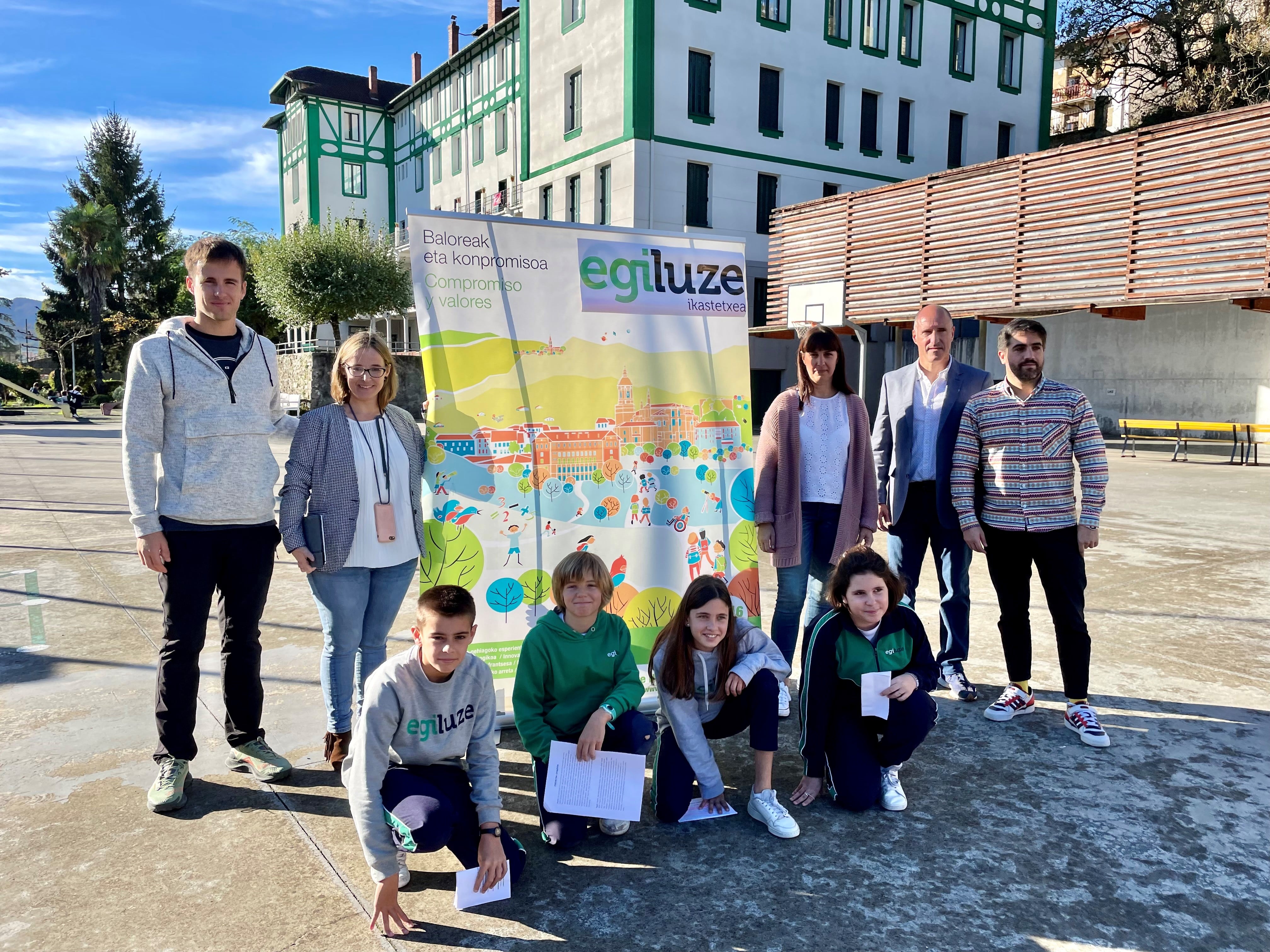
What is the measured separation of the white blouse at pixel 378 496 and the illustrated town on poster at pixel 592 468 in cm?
16

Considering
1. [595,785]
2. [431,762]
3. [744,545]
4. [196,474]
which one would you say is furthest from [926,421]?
[196,474]

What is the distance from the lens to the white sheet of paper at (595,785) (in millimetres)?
2664

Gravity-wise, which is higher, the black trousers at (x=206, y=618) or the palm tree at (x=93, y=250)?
the palm tree at (x=93, y=250)

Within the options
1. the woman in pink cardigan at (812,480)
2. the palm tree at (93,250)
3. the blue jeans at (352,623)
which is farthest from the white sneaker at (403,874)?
the palm tree at (93,250)

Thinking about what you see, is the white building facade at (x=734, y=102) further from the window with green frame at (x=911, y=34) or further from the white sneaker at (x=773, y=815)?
the white sneaker at (x=773, y=815)

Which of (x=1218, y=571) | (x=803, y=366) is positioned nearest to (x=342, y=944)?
(x=803, y=366)

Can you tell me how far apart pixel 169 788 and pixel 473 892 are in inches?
49.6

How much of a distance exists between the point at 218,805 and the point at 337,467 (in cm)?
125

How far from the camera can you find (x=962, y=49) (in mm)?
25562

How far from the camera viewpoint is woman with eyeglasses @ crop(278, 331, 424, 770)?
118 inches

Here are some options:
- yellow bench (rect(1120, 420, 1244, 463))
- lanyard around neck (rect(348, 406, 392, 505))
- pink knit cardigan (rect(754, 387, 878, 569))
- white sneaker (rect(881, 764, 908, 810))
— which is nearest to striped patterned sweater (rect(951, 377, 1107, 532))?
pink knit cardigan (rect(754, 387, 878, 569))

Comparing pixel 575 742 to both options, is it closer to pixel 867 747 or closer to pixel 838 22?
pixel 867 747

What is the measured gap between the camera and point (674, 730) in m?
2.95

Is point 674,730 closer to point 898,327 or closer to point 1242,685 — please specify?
point 1242,685
